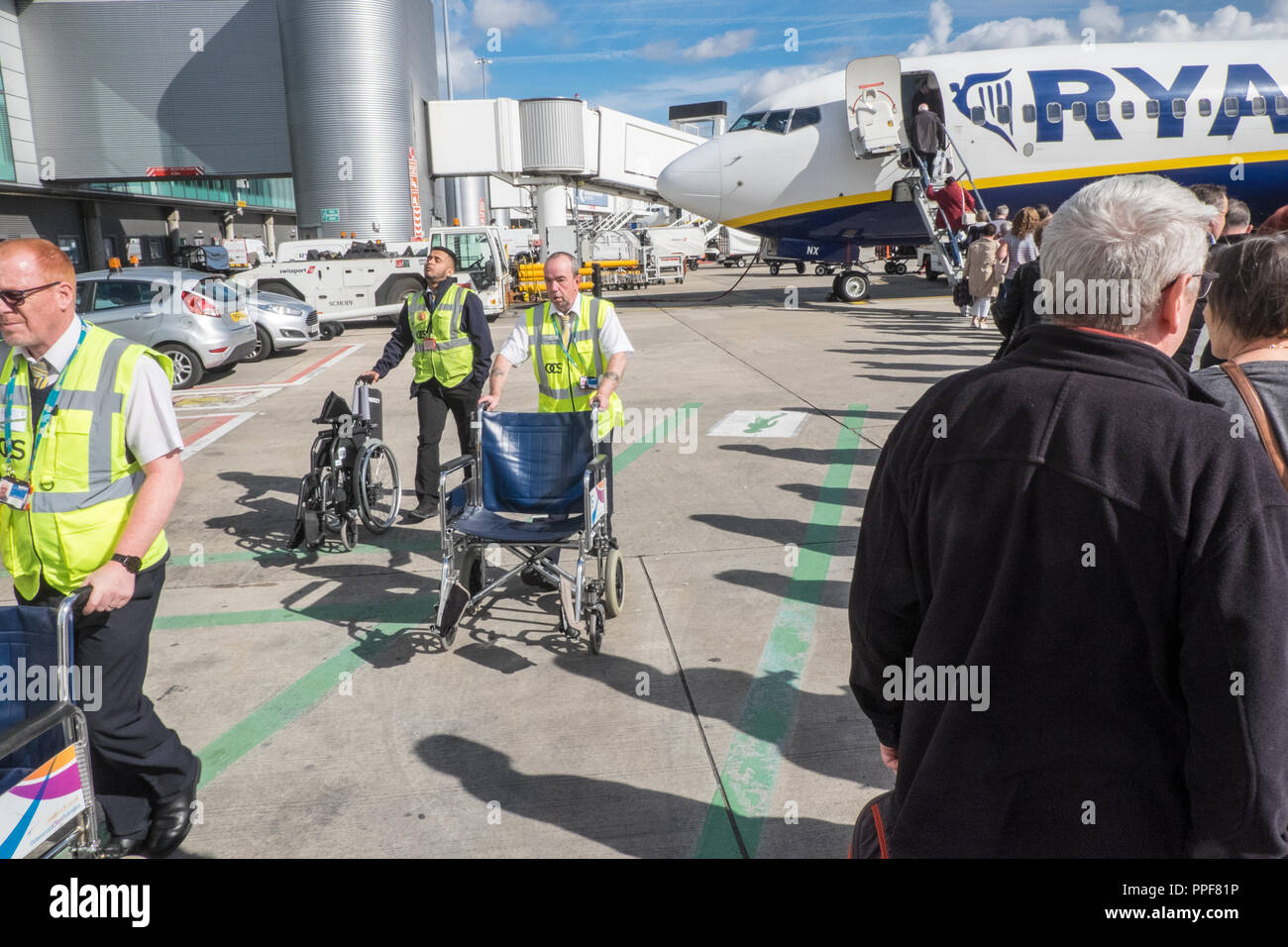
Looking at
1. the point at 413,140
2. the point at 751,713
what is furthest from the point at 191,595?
the point at 413,140

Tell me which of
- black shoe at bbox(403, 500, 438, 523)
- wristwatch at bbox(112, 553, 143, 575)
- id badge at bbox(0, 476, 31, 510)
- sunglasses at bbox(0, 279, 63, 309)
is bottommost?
black shoe at bbox(403, 500, 438, 523)

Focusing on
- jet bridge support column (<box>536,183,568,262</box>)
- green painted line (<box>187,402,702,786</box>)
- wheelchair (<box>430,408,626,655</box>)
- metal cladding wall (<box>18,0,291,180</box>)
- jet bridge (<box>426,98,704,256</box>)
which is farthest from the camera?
jet bridge support column (<box>536,183,568,262</box>)

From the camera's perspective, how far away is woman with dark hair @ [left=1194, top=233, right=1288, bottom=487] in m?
2.28

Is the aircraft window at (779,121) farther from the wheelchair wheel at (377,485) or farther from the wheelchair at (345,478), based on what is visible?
the wheelchair at (345,478)

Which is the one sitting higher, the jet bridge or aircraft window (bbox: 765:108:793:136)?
the jet bridge

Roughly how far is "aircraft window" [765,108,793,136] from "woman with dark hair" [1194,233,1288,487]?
17.6 meters

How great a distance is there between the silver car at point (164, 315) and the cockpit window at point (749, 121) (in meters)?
11.1

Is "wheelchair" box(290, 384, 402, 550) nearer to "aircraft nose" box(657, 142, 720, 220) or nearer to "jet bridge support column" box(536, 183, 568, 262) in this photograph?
"aircraft nose" box(657, 142, 720, 220)

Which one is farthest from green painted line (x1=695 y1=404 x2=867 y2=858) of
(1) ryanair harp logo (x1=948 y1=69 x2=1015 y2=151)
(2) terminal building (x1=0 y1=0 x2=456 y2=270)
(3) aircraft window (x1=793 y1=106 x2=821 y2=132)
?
(2) terminal building (x1=0 y1=0 x2=456 y2=270)

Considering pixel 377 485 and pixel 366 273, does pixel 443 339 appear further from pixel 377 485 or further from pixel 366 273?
pixel 366 273

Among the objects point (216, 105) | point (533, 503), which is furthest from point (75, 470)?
point (216, 105)

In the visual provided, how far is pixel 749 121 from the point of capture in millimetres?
19562

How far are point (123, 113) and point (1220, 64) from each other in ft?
106

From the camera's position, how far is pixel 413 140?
32688 mm
